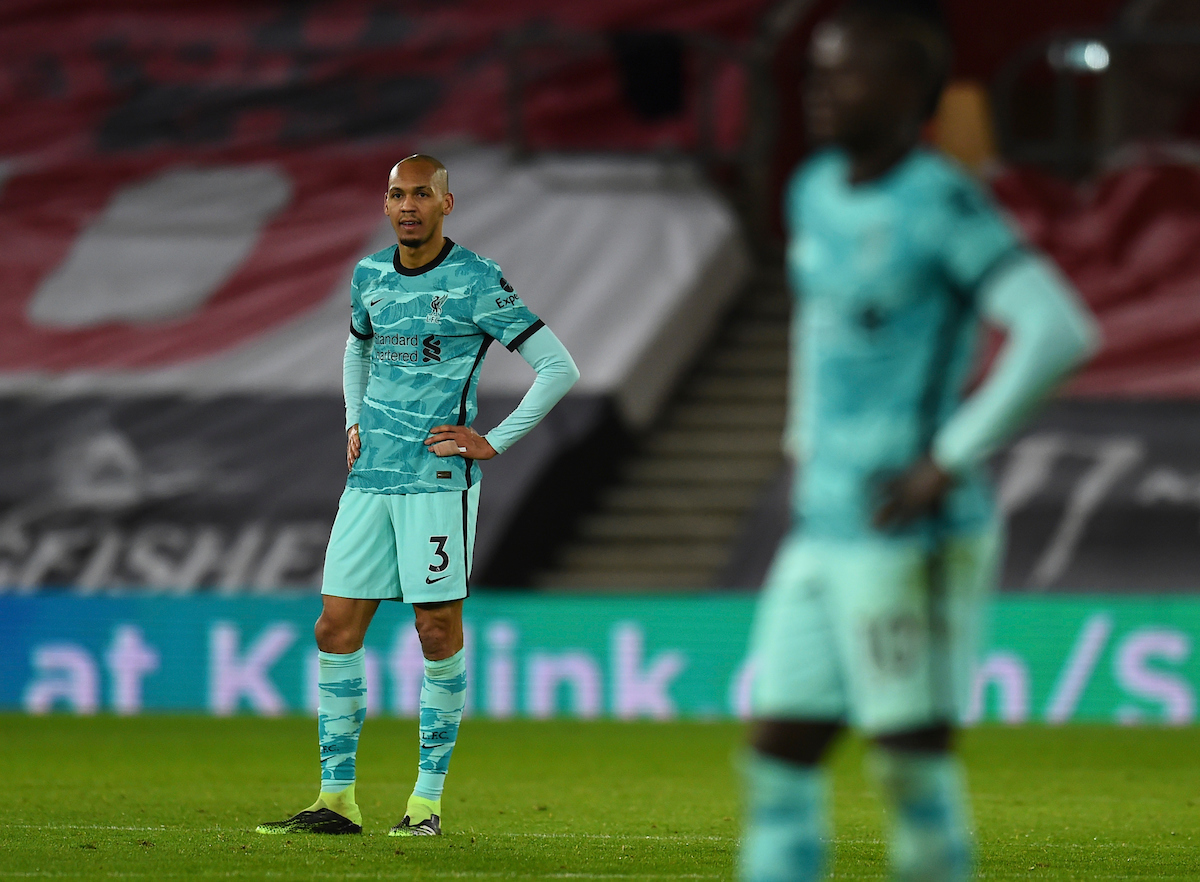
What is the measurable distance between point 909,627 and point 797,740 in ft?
0.93

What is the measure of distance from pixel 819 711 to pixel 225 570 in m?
10.6

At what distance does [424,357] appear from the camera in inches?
223

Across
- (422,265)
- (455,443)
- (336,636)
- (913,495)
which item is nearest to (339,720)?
(336,636)

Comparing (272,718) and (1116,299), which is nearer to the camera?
(272,718)

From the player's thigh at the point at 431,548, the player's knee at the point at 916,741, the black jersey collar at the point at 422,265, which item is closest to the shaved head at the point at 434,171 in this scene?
the black jersey collar at the point at 422,265

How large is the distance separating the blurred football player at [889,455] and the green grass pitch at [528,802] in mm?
1688

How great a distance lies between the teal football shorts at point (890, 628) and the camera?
3287 mm

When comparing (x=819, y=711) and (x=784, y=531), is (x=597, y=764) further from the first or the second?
(x=819, y=711)

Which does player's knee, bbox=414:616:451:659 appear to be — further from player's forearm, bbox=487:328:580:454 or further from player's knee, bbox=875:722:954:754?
player's knee, bbox=875:722:954:754

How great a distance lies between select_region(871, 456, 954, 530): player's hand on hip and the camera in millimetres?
3229

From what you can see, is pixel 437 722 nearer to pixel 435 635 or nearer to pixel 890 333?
pixel 435 635

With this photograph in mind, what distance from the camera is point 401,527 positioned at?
221 inches

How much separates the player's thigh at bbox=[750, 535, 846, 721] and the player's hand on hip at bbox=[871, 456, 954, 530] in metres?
0.16

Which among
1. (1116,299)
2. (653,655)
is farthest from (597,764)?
(1116,299)
